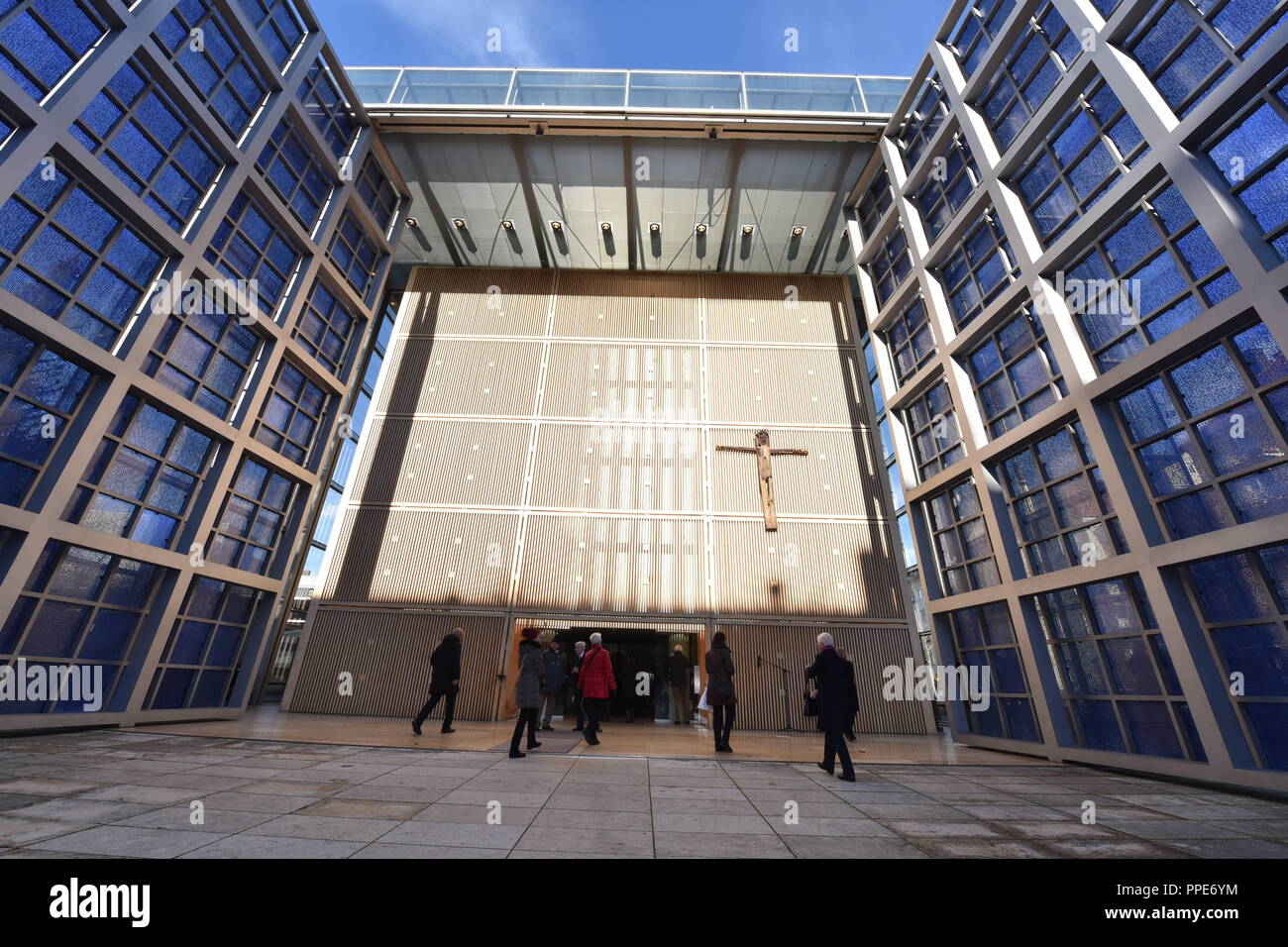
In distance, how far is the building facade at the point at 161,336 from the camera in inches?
317

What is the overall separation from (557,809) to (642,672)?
1119 centimetres

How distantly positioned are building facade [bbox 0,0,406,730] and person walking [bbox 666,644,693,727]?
32.3 feet

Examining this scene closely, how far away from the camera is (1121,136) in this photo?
886cm

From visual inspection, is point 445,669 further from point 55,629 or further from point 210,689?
point 210,689

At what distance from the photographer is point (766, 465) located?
1581 centimetres

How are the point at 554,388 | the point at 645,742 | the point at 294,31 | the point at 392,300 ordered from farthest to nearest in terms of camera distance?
the point at 392,300
the point at 554,388
the point at 294,31
the point at 645,742

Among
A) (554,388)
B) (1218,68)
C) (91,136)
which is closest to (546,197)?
(554,388)

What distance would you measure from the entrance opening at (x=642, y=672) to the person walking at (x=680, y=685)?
177 millimetres

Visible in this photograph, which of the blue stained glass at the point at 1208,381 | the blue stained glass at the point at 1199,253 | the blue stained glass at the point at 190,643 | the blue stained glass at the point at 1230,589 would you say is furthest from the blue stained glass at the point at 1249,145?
the blue stained glass at the point at 190,643

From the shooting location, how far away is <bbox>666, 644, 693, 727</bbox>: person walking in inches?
542

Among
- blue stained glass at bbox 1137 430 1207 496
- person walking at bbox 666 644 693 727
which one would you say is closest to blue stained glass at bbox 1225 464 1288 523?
blue stained glass at bbox 1137 430 1207 496

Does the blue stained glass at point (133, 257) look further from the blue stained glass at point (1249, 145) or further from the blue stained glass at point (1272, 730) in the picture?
the blue stained glass at point (1272, 730)
